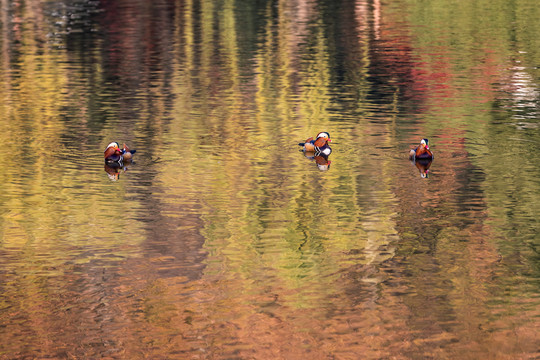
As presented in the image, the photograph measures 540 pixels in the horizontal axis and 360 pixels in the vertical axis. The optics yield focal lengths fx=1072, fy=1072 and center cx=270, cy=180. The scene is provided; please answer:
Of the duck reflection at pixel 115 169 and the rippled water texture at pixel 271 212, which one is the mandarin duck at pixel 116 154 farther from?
the rippled water texture at pixel 271 212

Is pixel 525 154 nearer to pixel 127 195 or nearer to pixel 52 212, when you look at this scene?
pixel 127 195

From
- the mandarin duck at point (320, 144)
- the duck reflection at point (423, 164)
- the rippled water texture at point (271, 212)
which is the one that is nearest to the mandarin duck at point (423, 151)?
the duck reflection at point (423, 164)

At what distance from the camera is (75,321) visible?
10445 millimetres

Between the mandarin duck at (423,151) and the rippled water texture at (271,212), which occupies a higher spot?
the mandarin duck at (423,151)

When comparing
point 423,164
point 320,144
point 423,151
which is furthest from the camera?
point 320,144

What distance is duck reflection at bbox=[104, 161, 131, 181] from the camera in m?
16.6

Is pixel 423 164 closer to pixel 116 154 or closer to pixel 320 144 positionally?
pixel 320 144

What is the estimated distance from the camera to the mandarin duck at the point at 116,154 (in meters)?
17.3

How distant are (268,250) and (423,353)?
3.53m


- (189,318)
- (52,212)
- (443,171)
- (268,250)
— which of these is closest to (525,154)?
(443,171)

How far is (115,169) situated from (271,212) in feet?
12.2

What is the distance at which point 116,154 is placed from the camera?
56.8ft

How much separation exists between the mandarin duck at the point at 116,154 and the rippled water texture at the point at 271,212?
0.55ft

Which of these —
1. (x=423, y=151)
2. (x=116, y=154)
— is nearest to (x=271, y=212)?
(x=423, y=151)
